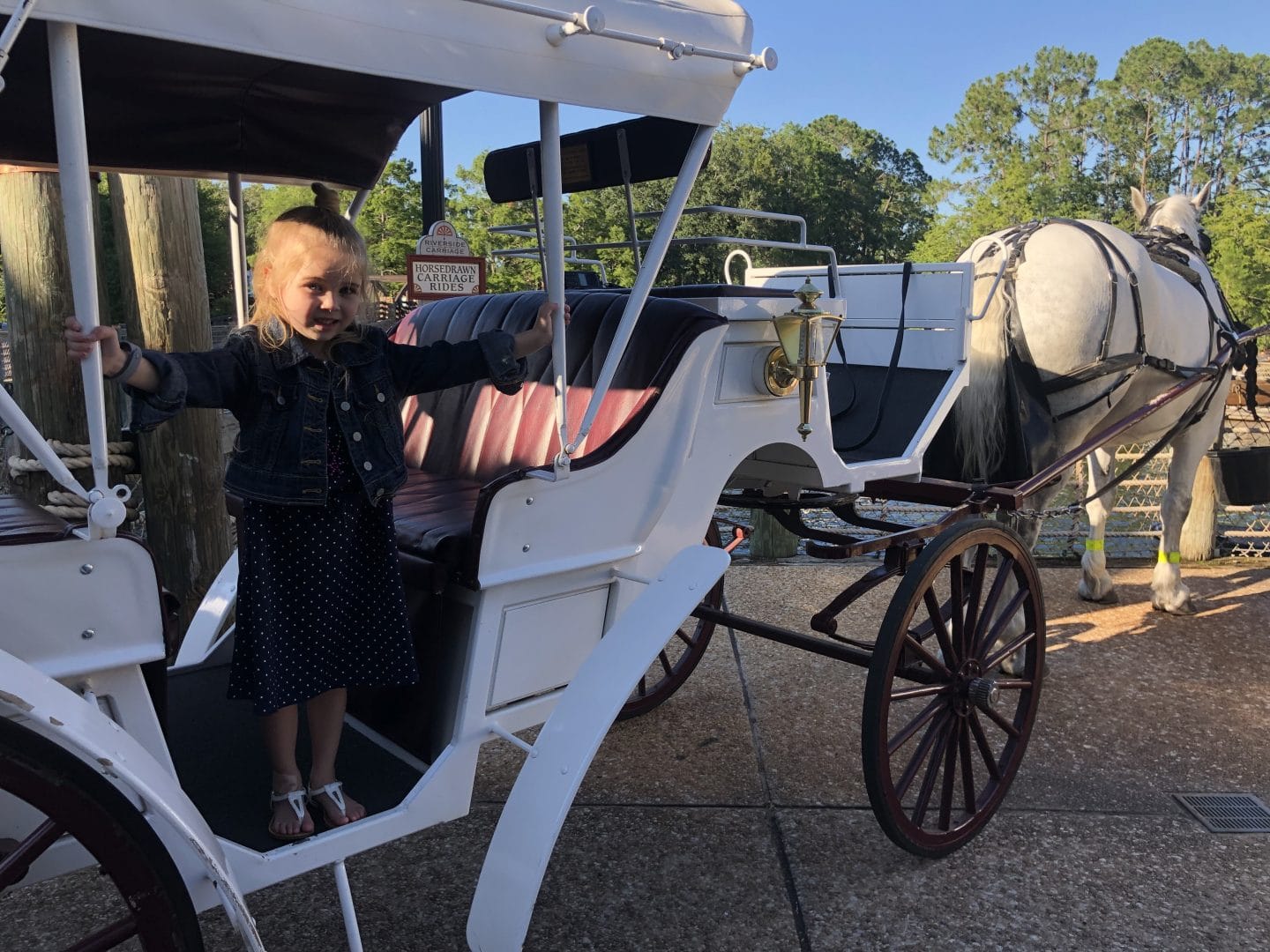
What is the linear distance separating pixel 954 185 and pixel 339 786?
5623 centimetres

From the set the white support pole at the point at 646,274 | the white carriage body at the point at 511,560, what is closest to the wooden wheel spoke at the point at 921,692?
the white carriage body at the point at 511,560

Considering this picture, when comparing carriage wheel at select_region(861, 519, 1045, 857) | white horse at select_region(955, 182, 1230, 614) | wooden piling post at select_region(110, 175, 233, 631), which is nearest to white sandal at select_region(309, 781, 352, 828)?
carriage wheel at select_region(861, 519, 1045, 857)

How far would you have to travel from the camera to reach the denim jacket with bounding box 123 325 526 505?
6.18 ft

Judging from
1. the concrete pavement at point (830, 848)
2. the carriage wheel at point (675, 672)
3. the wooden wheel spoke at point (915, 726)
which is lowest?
the concrete pavement at point (830, 848)

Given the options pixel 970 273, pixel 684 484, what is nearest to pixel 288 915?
pixel 684 484

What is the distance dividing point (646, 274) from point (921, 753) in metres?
1.69

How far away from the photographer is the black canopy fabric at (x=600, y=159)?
2625 millimetres

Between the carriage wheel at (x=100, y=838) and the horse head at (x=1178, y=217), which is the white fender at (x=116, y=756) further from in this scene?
the horse head at (x=1178, y=217)

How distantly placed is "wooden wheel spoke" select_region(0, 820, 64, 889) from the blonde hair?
3.18 ft

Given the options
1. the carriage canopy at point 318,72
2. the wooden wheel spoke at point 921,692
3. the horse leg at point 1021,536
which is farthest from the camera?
the horse leg at point 1021,536

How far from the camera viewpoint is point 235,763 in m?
2.28

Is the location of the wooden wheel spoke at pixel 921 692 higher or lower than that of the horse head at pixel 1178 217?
lower

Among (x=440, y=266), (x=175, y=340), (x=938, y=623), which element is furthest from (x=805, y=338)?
(x=440, y=266)

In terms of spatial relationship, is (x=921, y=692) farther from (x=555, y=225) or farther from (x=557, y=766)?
(x=555, y=225)
